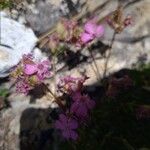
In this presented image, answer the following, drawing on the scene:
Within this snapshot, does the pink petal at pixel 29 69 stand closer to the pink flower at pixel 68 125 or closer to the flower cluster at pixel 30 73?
the flower cluster at pixel 30 73

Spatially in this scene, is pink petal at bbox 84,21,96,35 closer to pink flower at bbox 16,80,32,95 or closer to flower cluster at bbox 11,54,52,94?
flower cluster at bbox 11,54,52,94

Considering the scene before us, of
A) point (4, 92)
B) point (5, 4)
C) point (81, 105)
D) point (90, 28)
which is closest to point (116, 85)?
point (90, 28)

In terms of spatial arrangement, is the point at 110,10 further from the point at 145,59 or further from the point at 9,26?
the point at 9,26

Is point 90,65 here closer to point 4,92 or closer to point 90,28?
point 90,28

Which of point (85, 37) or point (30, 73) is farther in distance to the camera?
point (85, 37)

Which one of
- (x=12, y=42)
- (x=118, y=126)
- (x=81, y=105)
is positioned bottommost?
(x=118, y=126)

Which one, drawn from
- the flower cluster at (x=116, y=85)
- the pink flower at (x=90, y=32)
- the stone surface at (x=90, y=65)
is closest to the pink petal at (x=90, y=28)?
the pink flower at (x=90, y=32)

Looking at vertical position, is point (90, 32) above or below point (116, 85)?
above
